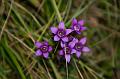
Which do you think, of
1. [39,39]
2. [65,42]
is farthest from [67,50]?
[39,39]

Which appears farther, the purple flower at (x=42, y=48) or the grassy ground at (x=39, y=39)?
the grassy ground at (x=39, y=39)

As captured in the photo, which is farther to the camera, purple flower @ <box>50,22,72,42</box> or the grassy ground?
the grassy ground

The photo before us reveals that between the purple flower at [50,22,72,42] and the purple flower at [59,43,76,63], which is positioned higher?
the purple flower at [50,22,72,42]

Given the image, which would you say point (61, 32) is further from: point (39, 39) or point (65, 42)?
point (39, 39)

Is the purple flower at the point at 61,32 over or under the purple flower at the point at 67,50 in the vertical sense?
over

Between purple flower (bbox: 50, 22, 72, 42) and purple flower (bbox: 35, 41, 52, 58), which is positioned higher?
purple flower (bbox: 50, 22, 72, 42)

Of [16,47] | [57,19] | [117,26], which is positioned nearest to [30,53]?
[16,47]

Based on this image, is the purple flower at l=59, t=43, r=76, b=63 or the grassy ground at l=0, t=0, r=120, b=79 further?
the grassy ground at l=0, t=0, r=120, b=79
